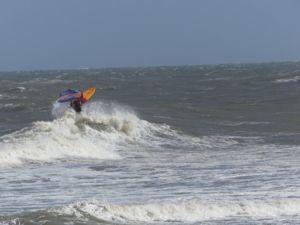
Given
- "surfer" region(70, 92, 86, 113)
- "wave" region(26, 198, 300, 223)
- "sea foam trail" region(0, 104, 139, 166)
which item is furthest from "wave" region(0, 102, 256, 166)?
A: "wave" region(26, 198, 300, 223)

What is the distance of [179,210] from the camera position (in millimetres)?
13109

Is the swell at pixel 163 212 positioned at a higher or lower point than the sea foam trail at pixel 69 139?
higher

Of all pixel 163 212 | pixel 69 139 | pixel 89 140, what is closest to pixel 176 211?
pixel 163 212

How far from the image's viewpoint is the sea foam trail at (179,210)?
12.7m

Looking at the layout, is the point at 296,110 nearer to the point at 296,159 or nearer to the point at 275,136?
the point at 275,136

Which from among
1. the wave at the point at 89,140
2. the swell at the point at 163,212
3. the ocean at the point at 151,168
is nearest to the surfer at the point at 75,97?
the wave at the point at 89,140

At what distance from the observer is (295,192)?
14.9m

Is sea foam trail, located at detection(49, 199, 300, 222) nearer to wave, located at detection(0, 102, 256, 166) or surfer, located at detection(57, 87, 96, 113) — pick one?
wave, located at detection(0, 102, 256, 166)

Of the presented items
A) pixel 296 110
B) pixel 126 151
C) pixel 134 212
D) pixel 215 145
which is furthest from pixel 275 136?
pixel 134 212

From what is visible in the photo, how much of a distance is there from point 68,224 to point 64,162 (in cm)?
894

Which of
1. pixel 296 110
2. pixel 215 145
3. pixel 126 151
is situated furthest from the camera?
pixel 296 110

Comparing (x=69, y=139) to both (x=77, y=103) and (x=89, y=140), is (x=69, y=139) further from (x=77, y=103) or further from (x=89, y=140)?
(x=77, y=103)

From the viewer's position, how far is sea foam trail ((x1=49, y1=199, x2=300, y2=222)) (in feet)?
41.8

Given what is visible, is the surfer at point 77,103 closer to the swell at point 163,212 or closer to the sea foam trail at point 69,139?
the sea foam trail at point 69,139
